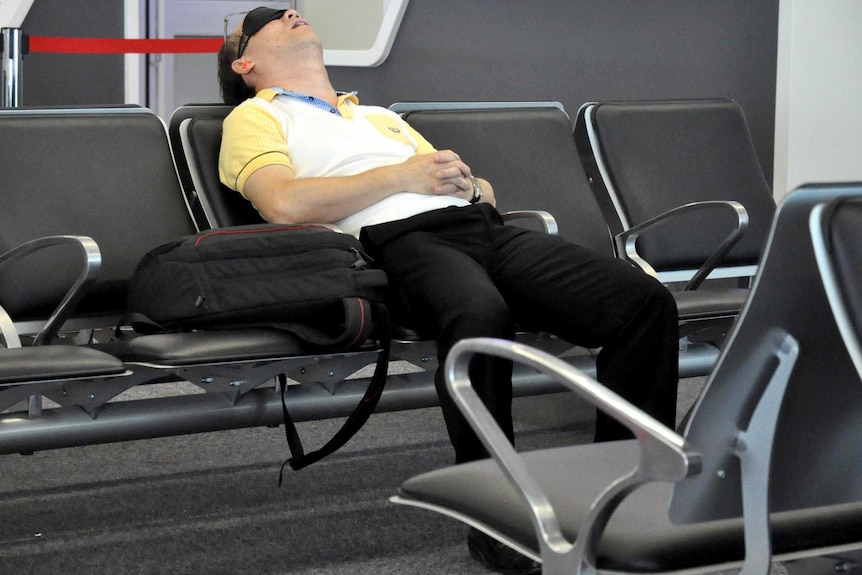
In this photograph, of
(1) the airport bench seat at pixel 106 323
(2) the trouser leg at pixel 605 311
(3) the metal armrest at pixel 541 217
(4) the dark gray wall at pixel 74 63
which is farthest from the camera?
(4) the dark gray wall at pixel 74 63

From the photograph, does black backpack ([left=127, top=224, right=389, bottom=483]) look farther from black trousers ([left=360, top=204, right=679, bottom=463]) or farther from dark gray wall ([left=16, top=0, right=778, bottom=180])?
dark gray wall ([left=16, top=0, right=778, bottom=180])

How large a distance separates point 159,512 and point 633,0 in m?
2.56

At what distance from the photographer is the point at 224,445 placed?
9.50 ft

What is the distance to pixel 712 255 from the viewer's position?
9.25 ft

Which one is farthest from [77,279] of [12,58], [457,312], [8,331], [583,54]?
[583,54]

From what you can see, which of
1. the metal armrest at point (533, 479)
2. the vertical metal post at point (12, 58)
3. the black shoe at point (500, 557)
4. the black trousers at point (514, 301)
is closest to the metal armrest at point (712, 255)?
the black trousers at point (514, 301)

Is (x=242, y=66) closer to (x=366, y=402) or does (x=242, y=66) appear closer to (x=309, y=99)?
(x=309, y=99)

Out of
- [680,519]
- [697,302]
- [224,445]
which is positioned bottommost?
[224,445]

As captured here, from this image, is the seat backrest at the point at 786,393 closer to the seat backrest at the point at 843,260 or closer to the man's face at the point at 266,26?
the seat backrest at the point at 843,260

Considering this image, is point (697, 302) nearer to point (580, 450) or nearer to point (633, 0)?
point (580, 450)

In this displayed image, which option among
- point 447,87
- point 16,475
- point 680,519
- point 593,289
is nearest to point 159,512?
point 16,475

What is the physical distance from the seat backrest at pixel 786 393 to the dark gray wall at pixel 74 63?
402 centimetres

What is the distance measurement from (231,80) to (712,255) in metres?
1.23

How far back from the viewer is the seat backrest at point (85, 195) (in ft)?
7.05
